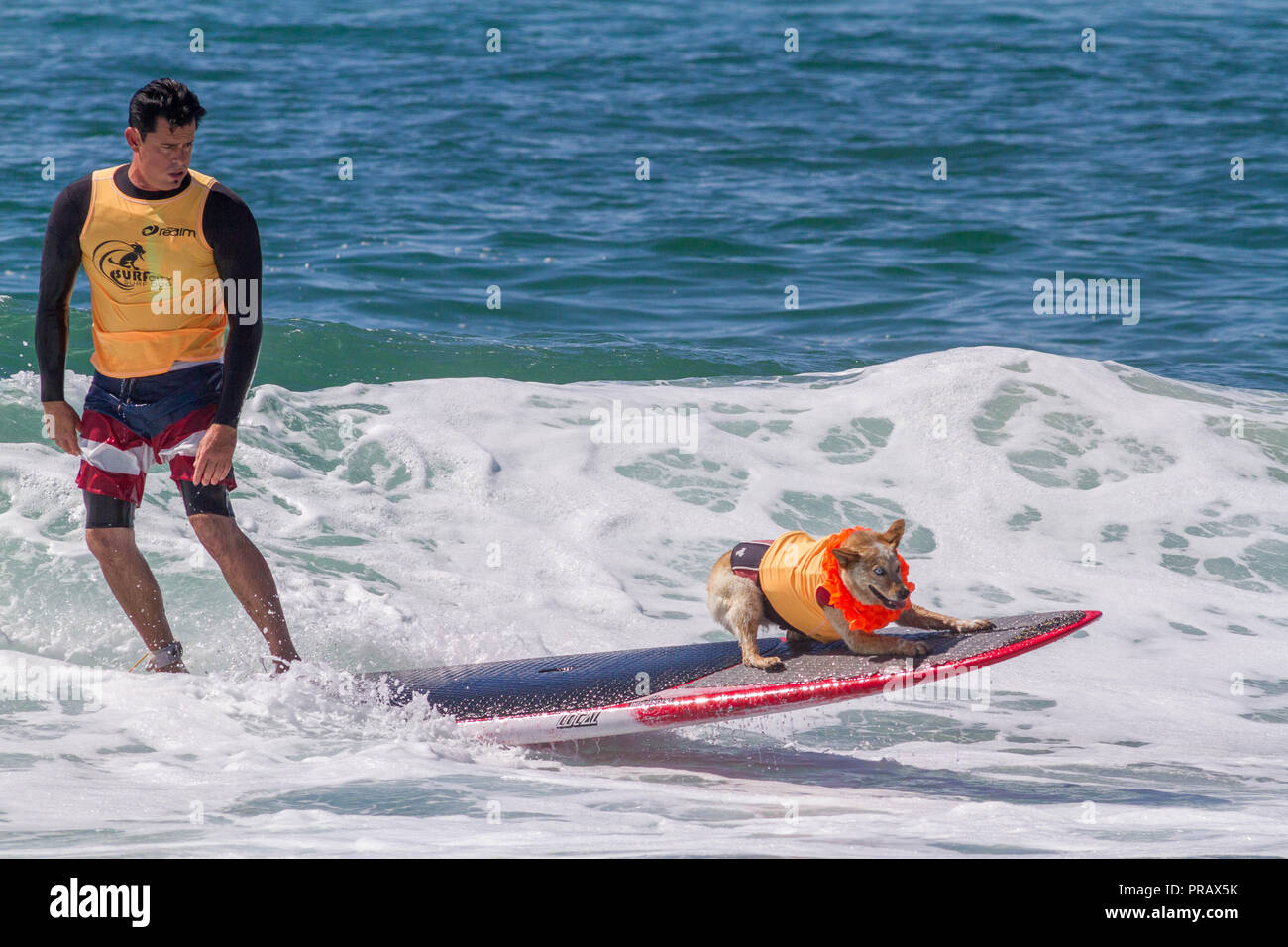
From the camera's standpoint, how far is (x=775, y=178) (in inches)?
720

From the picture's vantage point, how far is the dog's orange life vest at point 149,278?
4574 mm

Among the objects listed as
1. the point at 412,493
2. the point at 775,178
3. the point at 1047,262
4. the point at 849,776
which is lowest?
the point at 849,776

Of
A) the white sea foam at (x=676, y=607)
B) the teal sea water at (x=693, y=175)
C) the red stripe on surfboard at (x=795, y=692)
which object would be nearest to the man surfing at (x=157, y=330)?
the white sea foam at (x=676, y=607)

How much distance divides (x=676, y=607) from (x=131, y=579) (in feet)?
10.4

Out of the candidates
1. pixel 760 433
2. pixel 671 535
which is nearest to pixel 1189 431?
→ pixel 760 433

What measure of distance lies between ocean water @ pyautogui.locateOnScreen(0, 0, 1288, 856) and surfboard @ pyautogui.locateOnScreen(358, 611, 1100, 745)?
0.57 feet

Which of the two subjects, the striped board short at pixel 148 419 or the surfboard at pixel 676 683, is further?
the surfboard at pixel 676 683

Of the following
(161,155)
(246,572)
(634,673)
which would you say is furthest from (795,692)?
(161,155)

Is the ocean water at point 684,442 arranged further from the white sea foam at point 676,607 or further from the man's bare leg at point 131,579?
the man's bare leg at point 131,579

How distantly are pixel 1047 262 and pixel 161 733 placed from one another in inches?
496

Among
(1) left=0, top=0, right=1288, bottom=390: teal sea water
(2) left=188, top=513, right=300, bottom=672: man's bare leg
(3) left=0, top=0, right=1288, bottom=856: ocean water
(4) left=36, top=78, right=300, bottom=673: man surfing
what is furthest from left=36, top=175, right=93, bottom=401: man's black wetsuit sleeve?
(1) left=0, top=0, right=1288, bottom=390: teal sea water

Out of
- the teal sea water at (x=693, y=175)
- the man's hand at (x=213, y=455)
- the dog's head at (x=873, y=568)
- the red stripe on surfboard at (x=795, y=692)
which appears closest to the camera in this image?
the man's hand at (x=213, y=455)

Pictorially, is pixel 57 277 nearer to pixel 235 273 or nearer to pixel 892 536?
pixel 235 273

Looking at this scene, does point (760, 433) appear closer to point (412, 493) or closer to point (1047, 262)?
point (412, 493)
